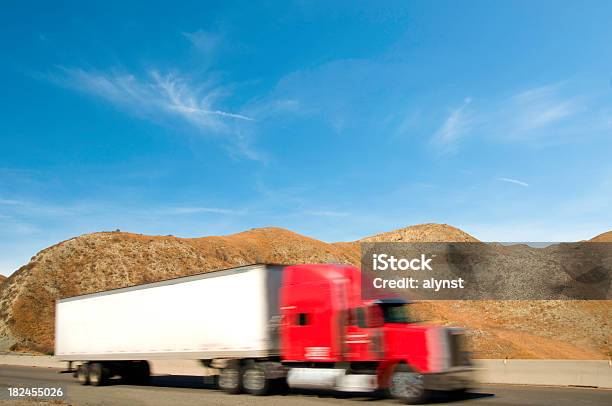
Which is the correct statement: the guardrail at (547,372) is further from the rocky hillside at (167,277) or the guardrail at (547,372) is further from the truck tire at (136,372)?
the rocky hillside at (167,277)

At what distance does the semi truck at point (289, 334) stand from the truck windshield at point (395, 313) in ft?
0.09

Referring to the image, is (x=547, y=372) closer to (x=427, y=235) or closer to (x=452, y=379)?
(x=452, y=379)

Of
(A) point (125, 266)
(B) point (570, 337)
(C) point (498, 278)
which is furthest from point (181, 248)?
(B) point (570, 337)

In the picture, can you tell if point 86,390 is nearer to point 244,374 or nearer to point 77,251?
point 244,374

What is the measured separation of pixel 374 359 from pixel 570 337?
237ft

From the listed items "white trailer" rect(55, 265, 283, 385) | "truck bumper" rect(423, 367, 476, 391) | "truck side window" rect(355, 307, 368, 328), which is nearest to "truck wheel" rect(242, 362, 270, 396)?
"white trailer" rect(55, 265, 283, 385)

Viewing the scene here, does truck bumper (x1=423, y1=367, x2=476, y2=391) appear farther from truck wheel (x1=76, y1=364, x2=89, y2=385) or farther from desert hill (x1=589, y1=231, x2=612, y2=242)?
desert hill (x1=589, y1=231, x2=612, y2=242)

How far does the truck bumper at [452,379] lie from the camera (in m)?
15.5

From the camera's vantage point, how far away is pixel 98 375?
2477cm

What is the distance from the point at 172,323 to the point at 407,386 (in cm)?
942

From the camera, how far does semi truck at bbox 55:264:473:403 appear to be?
16078 mm

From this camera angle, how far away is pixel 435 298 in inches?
3644

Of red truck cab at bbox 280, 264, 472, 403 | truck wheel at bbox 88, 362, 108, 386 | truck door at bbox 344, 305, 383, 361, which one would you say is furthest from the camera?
truck wheel at bbox 88, 362, 108, 386

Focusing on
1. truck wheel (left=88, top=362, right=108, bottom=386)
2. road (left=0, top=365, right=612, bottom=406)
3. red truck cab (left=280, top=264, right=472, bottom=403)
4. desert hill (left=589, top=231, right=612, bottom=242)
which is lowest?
road (left=0, top=365, right=612, bottom=406)
